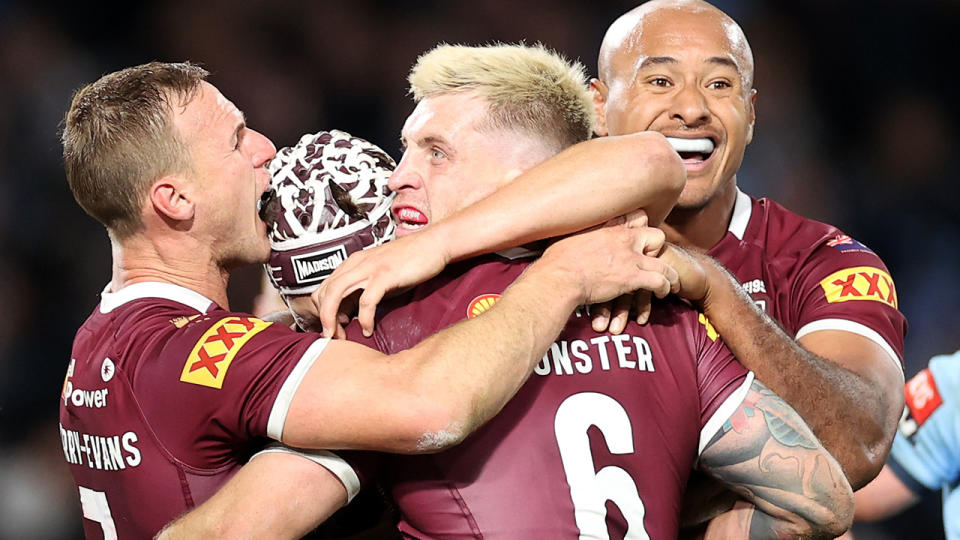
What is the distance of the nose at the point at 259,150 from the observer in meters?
2.92

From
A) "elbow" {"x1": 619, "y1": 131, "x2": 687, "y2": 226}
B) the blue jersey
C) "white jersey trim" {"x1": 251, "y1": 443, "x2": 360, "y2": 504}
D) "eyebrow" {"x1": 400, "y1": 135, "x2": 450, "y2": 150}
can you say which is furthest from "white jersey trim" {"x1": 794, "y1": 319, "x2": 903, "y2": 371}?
the blue jersey

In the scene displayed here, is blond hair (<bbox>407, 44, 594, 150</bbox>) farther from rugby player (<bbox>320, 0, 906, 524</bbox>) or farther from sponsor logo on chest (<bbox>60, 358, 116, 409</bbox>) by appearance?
sponsor logo on chest (<bbox>60, 358, 116, 409</bbox>)

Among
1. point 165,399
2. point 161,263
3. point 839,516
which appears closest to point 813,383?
point 839,516

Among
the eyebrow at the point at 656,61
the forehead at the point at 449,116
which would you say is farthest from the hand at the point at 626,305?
the eyebrow at the point at 656,61

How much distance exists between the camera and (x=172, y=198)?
109 inches

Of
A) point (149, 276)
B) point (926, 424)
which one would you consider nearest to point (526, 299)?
point (149, 276)

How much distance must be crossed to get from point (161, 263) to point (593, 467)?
128cm

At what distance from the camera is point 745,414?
2455 mm

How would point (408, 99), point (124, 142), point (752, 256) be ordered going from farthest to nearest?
point (408, 99) < point (752, 256) < point (124, 142)

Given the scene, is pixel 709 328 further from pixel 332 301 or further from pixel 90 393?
pixel 90 393

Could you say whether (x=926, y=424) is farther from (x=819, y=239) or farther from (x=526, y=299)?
(x=526, y=299)

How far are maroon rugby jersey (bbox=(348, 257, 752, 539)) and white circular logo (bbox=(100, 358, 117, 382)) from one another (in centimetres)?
60

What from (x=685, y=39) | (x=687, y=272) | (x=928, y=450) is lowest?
(x=928, y=450)

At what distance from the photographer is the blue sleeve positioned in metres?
5.21
